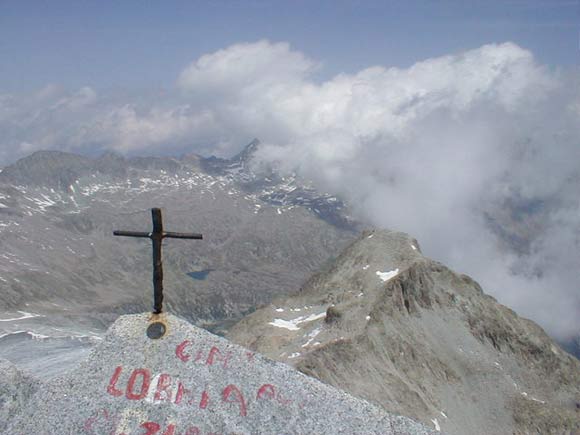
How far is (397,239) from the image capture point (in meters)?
133

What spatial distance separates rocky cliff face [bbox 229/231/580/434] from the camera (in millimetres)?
83125

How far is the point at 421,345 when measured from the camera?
331 ft

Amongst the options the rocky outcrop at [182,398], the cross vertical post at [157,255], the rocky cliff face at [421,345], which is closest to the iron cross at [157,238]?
the cross vertical post at [157,255]

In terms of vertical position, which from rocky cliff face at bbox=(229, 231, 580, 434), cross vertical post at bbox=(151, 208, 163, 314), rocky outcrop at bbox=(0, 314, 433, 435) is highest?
cross vertical post at bbox=(151, 208, 163, 314)

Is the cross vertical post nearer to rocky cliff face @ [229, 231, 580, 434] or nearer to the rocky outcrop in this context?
the rocky outcrop

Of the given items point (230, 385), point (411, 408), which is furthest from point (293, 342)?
point (230, 385)

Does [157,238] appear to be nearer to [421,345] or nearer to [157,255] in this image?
[157,255]

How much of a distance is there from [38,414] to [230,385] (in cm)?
486

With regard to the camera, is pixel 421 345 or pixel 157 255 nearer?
pixel 157 255

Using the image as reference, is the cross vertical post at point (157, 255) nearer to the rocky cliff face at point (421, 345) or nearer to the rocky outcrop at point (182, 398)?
the rocky outcrop at point (182, 398)

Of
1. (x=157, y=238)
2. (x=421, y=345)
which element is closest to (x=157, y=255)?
(x=157, y=238)

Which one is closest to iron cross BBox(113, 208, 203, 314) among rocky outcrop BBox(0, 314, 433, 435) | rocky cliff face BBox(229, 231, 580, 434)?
rocky outcrop BBox(0, 314, 433, 435)

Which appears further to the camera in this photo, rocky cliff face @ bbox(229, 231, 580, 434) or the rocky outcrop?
rocky cliff face @ bbox(229, 231, 580, 434)

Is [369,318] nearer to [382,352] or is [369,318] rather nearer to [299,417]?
[382,352]
